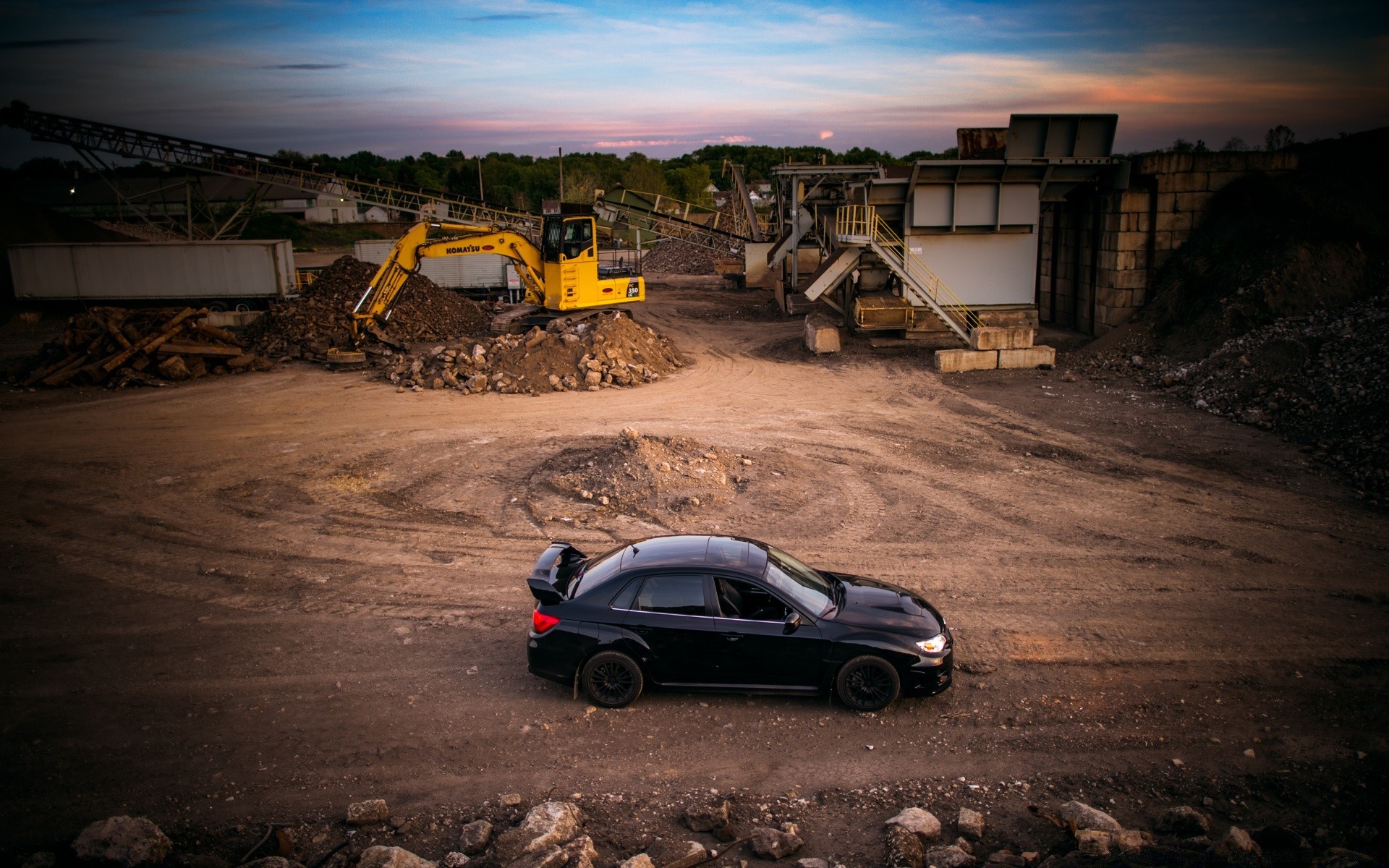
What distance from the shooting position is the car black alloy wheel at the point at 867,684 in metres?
7.71

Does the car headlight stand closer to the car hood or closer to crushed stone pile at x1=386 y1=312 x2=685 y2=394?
the car hood

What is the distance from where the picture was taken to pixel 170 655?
9.12 m

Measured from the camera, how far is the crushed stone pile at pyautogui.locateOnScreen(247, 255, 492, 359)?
86.7ft

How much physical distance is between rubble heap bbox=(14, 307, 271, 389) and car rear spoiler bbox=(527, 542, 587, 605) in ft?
63.1

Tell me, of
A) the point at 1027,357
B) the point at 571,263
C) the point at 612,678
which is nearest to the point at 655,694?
the point at 612,678

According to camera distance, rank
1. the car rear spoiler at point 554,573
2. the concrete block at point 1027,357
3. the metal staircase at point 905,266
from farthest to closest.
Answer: the metal staircase at point 905,266 → the concrete block at point 1027,357 → the car rear spoiler at point 554,573

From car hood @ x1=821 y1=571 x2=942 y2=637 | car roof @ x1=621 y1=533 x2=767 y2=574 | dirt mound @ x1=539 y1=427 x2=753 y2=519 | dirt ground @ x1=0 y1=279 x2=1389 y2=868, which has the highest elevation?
car roof @ x1=621 y1=533 x2=767 y2=574

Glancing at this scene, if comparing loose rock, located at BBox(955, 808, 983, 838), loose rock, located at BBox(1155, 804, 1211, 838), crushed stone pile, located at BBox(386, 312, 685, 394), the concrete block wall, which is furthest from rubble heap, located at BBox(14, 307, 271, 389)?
the concrete block wall

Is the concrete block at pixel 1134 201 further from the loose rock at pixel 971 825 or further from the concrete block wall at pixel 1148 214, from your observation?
the loose rock at pixel 971 825

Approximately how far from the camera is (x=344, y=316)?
2791cm

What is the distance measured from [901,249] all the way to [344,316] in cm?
1856

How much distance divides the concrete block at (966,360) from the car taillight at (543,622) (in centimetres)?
1729

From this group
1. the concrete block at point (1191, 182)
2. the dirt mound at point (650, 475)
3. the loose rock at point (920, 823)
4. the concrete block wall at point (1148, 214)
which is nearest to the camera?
the loose rock at point (920, 823)

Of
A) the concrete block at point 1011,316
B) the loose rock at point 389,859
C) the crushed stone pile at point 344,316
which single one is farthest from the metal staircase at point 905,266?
the loose rock at point 389,859
